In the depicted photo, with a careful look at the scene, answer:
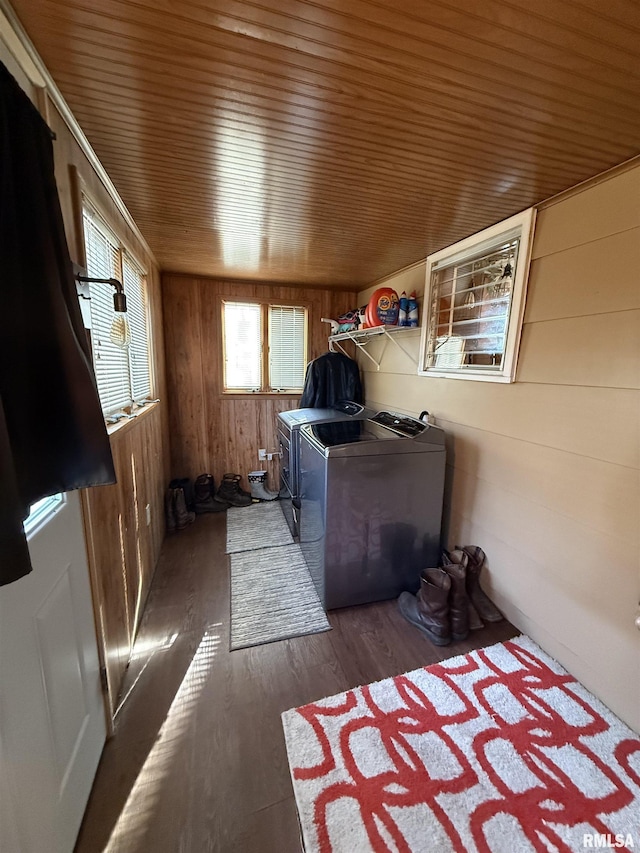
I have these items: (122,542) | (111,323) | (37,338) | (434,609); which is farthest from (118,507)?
(434,609)

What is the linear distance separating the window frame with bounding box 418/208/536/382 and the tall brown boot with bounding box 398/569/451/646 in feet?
3.83

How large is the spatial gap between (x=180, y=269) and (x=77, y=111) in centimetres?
203

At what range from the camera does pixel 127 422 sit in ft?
5.40

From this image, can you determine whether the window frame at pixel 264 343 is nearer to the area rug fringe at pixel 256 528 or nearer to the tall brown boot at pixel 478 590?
the area rug fringe at pixel 256 528

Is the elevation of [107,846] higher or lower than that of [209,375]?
lower

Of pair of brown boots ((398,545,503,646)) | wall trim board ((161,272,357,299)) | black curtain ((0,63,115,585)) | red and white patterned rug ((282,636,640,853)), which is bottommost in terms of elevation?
red and white patterned rug ((282,636,640,853))

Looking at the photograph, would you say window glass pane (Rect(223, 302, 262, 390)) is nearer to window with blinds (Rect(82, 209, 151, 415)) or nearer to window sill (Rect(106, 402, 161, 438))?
window with blinds (Rect(82, 209, 151, 415))

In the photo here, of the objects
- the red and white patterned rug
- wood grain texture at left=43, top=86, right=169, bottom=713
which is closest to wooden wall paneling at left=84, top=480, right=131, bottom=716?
wood grain texture at left=43, top=86, right=169, bottom=713

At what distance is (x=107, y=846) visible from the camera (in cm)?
100

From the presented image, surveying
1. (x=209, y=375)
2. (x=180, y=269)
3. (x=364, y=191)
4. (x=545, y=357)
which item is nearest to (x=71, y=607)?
(x=364, y=191)

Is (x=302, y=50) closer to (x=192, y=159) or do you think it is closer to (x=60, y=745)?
(x=192, y=159)

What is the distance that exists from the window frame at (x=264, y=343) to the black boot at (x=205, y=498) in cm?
91

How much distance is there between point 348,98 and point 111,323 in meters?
1.39

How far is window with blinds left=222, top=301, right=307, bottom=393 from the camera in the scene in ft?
11.3
